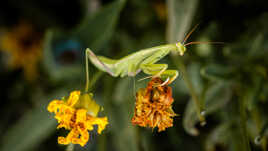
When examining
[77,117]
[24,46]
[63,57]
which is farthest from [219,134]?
[24,46]

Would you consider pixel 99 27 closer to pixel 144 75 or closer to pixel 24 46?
pixel 144 75

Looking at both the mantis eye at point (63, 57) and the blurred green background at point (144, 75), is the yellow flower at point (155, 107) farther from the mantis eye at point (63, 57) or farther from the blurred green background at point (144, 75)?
the mantis eye at point (63, 57)

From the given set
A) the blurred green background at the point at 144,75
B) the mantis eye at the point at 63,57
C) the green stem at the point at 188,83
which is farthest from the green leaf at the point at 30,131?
the green stem at the point at 188,83

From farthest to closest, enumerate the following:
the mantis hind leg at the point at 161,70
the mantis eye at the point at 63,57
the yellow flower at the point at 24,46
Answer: the yellow flower at the point at 24,46
the mantis eye at the point at 63,57
the mantis hind leg at the point at 161,70

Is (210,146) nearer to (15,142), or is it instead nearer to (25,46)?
(15,142)

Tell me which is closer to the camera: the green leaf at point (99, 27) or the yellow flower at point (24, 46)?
the green leaf at point (99, 27)

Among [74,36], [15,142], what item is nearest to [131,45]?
[74,36]
